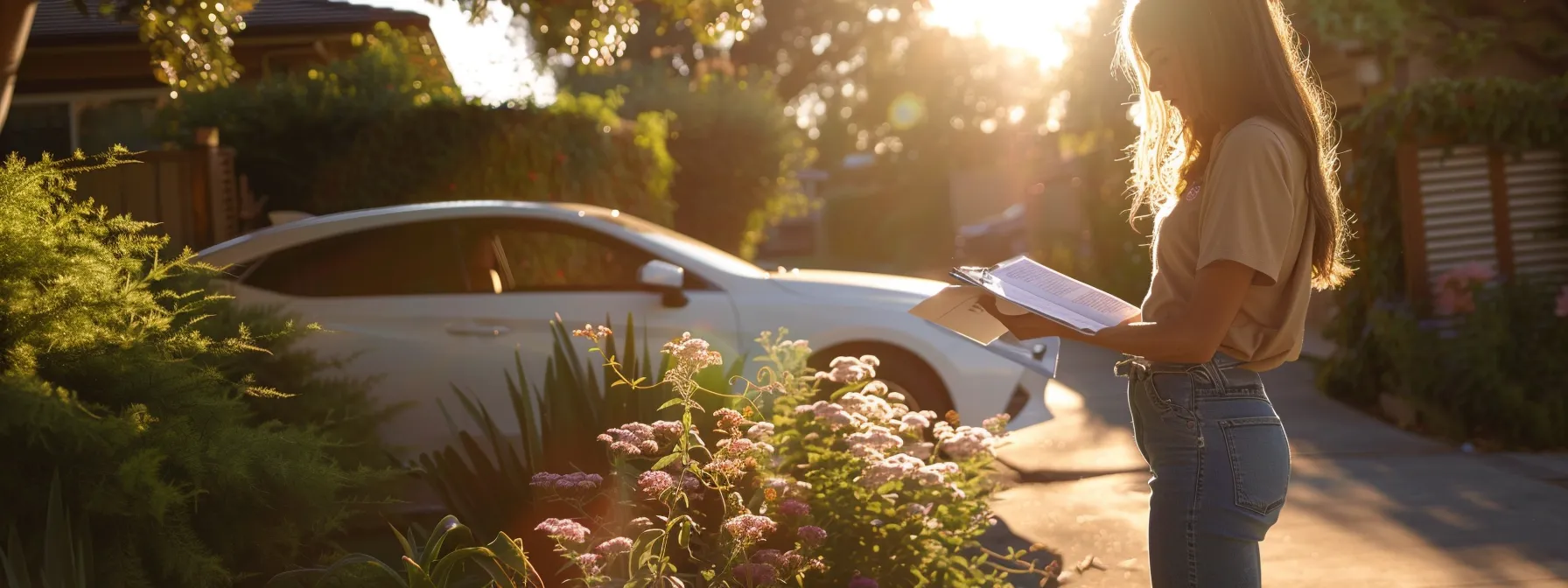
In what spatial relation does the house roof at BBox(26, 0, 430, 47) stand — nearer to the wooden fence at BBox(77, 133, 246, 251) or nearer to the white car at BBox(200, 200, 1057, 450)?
the wooden fence at BBox(77, 133, 246, 251)

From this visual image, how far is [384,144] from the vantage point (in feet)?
37.4

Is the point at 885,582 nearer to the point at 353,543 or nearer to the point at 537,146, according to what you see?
the point at 353,543

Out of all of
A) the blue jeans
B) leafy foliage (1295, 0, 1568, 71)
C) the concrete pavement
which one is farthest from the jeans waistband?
leafy foliage (1295, 0, 1568, 71)

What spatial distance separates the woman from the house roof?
14.2 metres

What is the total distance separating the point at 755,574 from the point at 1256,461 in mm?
1373

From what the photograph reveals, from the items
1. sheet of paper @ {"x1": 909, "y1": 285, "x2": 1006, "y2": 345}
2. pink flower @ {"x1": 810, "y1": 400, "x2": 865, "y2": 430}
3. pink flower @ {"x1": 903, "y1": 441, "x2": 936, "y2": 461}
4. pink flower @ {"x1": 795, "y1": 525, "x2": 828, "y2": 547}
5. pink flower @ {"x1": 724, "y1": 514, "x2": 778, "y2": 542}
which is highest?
sheet of paper @ {"x1": 909, "y1": 285, "x2": 1006, "y2": 345}

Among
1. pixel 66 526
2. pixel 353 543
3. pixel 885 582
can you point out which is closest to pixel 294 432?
pixel 66 526

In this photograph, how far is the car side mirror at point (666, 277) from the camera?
21.6ft

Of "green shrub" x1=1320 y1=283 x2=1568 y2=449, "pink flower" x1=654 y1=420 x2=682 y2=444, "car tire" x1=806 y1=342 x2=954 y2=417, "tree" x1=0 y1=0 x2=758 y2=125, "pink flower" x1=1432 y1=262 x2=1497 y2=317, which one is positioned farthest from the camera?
"pink flower" x1=1432 y1=262 x2=1497 y2=317

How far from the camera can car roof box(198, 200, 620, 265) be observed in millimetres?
6684

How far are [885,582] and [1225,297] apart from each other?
223cm

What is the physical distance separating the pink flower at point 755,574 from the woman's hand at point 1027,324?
1.14 meters

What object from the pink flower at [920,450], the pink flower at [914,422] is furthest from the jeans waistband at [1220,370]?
the pink flower at [920,450]

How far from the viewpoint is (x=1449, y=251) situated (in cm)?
876
